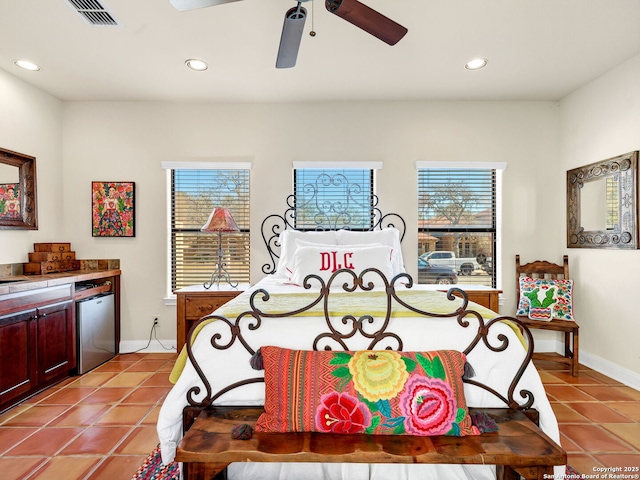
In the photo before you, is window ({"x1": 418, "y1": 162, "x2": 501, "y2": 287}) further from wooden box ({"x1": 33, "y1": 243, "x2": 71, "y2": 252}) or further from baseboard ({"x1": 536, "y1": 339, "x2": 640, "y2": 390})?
wooden box ({"x1": 33, "y1": 243, "x2": 71, "y2": 252})

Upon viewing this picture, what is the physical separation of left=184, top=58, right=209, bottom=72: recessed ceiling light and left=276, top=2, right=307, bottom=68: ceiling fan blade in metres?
1.08

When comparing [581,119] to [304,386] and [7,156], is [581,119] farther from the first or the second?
[7,156]

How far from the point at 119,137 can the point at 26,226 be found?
1.20m

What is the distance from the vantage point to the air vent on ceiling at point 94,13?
2.13 meters

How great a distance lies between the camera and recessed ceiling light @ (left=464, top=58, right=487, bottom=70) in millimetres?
2916

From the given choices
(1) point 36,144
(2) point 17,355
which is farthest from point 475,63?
(2) point 17,355

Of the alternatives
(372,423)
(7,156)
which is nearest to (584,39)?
(372,423)

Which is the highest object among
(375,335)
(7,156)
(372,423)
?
(7,156)

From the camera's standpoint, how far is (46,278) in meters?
2.90

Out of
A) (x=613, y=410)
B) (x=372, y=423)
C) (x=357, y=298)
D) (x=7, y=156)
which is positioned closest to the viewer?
(x=372, y=423)

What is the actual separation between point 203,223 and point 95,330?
141 cm

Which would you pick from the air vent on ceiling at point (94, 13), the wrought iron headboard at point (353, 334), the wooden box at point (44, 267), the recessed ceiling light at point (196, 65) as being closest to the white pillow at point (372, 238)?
the wrought iron headboard at point (353, 334)

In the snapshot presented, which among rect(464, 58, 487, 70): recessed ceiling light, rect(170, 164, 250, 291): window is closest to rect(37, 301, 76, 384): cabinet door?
rect(170, 164, 250, 291): window

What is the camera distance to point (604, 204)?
126 inches
